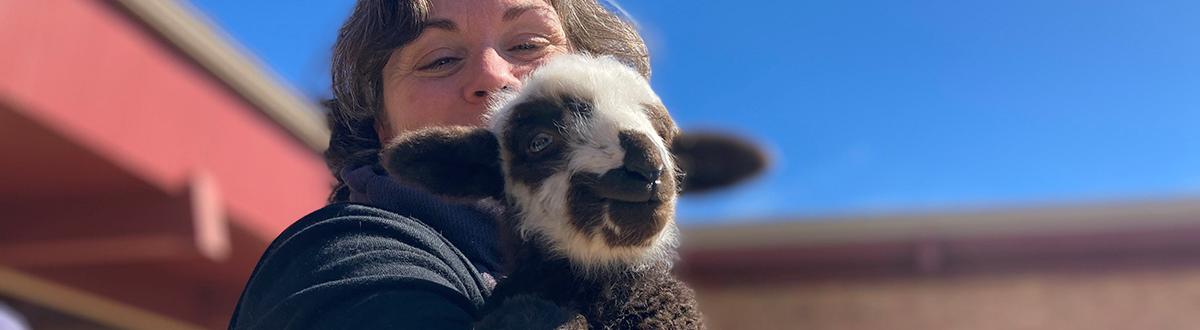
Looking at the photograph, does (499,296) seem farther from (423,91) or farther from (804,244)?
(804,244)

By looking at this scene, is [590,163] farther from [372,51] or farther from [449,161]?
[372,51]

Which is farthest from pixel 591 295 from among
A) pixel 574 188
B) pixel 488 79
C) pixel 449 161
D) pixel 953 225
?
pixel 953 225

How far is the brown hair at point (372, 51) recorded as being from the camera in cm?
270

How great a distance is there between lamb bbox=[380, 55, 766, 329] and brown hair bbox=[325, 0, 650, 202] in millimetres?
674

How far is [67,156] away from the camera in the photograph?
638cm

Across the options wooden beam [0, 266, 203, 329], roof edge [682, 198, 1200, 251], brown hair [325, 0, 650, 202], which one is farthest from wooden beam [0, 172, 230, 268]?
brown hair [325, 0, 650, 202]

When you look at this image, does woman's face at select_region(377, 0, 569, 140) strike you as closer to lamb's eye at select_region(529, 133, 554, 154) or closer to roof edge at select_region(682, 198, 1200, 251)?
lamb's eye at select_region(529, 133, 554, 154)

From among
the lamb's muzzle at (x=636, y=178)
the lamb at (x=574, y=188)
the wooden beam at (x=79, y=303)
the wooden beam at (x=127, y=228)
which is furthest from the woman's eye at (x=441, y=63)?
the wooden beam at (x=79, y=303)

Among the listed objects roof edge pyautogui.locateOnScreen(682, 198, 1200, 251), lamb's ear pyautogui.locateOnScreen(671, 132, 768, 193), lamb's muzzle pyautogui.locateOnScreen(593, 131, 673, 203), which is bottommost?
lamb's muzzle pyautogui.locateOnScreen(593, 131, 673, 203)

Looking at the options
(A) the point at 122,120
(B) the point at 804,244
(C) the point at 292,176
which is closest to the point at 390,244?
(A) the point at 122,120

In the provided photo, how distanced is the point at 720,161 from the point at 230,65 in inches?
202

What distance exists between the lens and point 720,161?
117 inches

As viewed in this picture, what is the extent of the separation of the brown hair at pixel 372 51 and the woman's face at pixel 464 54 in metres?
0.05

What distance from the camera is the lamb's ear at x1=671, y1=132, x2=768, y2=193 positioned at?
9.62 ft
